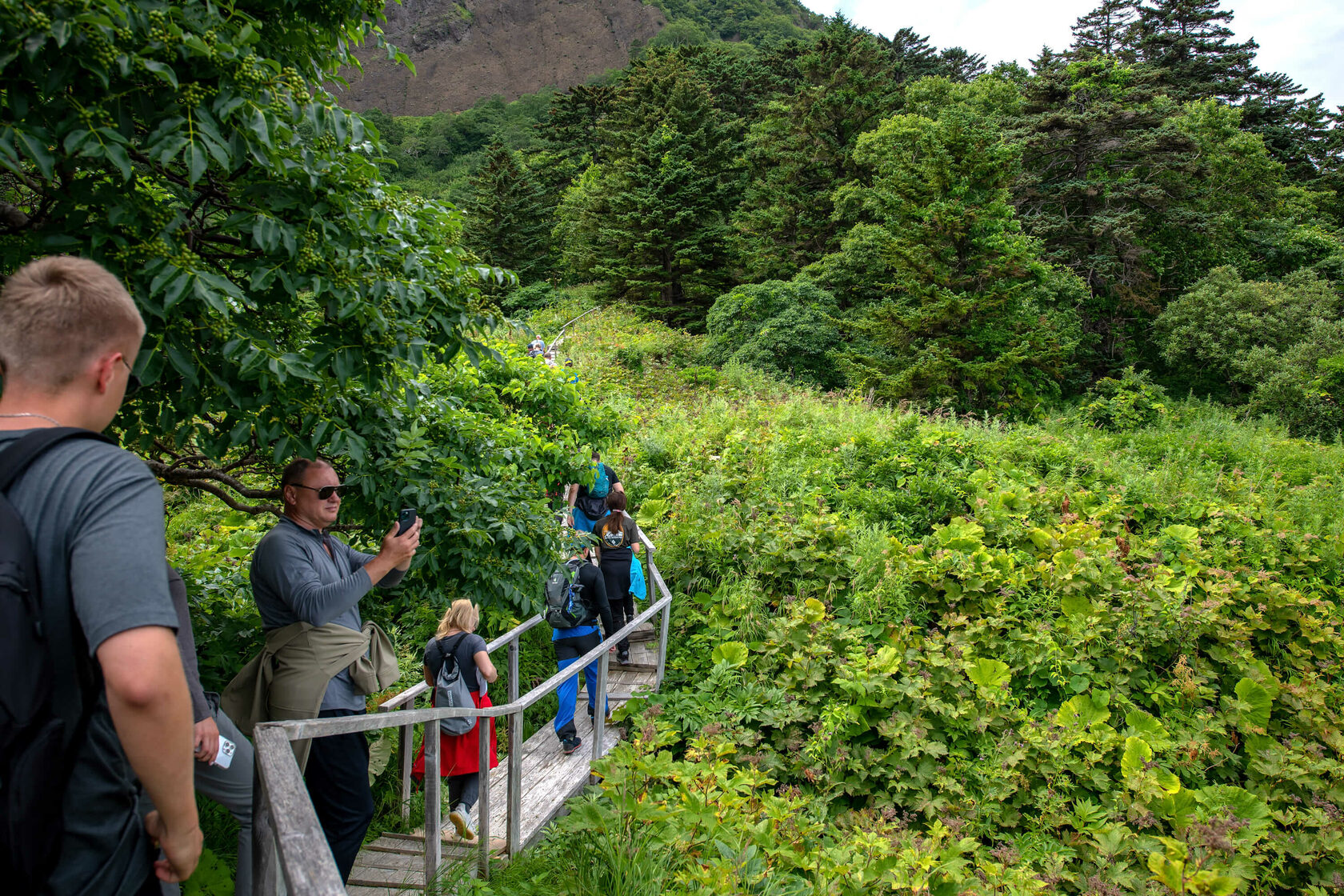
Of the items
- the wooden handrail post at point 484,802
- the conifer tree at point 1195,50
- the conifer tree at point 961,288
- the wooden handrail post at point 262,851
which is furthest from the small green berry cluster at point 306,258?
the conifer tree at point 1195,50

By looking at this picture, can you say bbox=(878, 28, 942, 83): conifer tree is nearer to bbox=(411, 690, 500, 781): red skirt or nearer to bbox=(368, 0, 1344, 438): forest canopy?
bbox=(368, 0, 1344, 438): forest canopy

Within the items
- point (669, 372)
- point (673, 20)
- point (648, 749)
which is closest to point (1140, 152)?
point (669, 372)

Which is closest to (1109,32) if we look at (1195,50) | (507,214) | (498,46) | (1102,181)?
(1195,50)

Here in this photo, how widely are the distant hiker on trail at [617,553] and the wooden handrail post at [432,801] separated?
321cm

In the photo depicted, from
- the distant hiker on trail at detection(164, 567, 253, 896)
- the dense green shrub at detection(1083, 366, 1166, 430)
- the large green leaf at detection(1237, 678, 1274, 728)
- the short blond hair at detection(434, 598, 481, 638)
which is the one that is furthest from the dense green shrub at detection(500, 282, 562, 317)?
the distant hiker on trail at detection(164, 567, 253, 896)

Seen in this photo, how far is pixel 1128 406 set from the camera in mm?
16297

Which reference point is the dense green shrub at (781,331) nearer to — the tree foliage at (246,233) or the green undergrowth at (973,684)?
the green undergrowth at (973,684)

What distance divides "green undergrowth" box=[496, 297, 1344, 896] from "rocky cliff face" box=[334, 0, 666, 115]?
84.3m

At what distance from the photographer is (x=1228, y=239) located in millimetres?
23234

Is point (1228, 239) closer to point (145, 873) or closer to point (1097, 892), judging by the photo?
point (1097, 892)

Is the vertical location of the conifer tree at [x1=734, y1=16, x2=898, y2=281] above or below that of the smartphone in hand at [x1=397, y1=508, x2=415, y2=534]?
above

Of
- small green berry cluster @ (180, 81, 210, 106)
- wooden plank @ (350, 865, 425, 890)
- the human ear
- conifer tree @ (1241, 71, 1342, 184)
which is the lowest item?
wooden plank @ (350, 865, 425, 890)

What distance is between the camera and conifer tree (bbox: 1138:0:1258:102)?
31.7 m

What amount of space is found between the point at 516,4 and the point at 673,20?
19037mm
